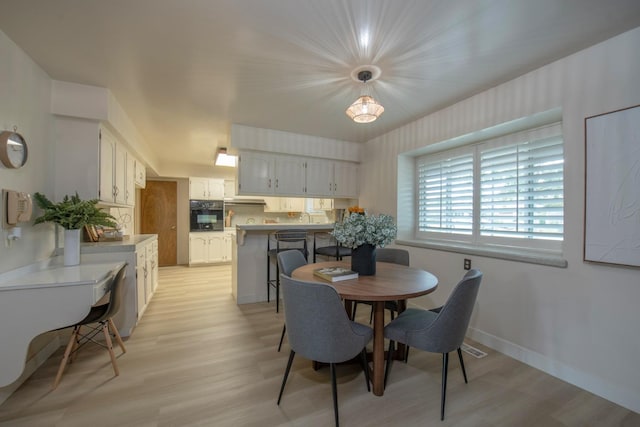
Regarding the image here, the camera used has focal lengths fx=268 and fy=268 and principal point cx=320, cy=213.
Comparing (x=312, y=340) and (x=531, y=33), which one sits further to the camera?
(x=531, y=33)

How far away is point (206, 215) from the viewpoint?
609 cm

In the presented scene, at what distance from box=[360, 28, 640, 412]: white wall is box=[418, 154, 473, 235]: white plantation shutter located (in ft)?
1.84

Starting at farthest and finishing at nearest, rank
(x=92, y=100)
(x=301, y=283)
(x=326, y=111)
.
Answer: (x=326, y=111)
(x=92, y=100)
(x=301, y=283)

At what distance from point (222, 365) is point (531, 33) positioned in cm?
324

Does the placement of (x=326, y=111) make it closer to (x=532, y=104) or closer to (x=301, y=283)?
(x=532, y=104)

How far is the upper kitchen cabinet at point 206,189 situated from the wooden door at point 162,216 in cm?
60

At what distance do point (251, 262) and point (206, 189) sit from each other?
10.5 feet

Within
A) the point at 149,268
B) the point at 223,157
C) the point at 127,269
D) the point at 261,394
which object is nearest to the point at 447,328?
the point at 261,394

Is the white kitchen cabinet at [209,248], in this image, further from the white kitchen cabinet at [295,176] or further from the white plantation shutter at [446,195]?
the white plantation shutter at [446,195]

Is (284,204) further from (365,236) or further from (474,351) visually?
(474,351)

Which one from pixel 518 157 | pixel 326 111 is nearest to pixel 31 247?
pixel 326 111

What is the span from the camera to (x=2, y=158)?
178 cm

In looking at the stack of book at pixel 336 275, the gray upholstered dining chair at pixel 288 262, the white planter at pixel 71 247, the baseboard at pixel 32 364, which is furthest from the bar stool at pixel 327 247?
the baseboard at pixel 32 364

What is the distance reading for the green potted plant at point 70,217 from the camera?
86.1 inches
